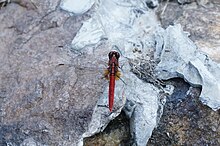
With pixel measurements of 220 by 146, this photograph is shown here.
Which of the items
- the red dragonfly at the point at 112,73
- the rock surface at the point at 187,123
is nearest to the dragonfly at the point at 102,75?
the red dragonfly at the point at 112,73

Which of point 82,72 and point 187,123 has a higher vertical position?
point 82,72

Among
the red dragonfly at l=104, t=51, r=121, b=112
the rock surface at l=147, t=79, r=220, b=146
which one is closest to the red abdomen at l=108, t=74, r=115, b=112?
the red dragonfly at l=104, t=51, r=121, b=112

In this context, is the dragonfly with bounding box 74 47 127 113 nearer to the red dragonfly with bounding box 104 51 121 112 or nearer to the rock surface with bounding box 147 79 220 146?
the red dragonfly with bounding box 104 51 121 112

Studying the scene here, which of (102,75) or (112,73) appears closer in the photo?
(112,73)

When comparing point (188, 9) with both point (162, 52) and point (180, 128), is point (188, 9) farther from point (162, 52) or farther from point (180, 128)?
point (180, 128)

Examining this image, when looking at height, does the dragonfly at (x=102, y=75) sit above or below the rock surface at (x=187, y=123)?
above

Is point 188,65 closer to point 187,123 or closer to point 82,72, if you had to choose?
point 187,123

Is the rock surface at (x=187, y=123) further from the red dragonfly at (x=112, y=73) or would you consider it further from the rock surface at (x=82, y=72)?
the red dragonfly at (x=112, y=73)

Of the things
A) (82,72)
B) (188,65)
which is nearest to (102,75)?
(82,72)
